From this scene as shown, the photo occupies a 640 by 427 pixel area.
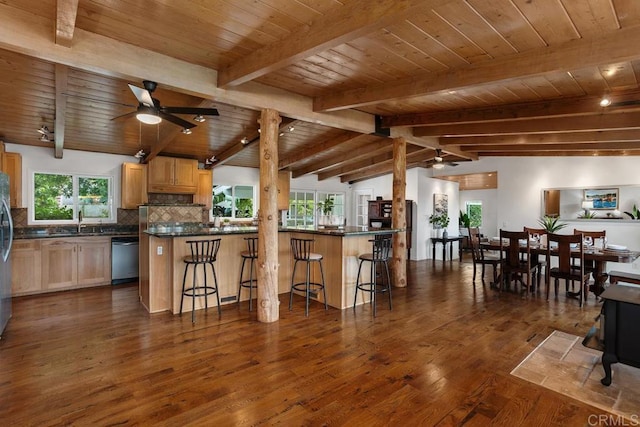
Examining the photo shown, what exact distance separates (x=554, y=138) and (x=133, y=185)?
24.5ft

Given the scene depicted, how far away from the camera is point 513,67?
2.94 m

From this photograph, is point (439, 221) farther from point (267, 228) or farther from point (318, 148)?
point (267, 228)

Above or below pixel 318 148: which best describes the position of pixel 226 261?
below

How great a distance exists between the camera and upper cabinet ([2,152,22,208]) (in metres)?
5.16

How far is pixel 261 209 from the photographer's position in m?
3.92

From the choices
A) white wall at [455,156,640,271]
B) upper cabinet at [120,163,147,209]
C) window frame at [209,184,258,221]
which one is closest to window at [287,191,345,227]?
window frame at [209,184,258,221]

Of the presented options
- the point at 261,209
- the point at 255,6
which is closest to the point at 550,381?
the point at 261,209

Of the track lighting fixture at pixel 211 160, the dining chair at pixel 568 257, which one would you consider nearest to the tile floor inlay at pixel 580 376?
the dining chair at pixel 568 257

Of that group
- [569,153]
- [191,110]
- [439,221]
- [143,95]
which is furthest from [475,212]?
[143,95]

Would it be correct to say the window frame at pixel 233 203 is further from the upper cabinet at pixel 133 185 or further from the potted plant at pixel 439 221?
the potted plant at pixel 439 221

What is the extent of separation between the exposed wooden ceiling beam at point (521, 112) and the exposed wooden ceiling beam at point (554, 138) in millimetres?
1459

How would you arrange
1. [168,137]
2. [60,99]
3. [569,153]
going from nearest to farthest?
1. [60,99]
2. [168,137]
3. [569,153]

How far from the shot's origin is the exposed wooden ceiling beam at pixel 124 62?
2482mm

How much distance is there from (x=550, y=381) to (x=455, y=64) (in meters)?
2.82
